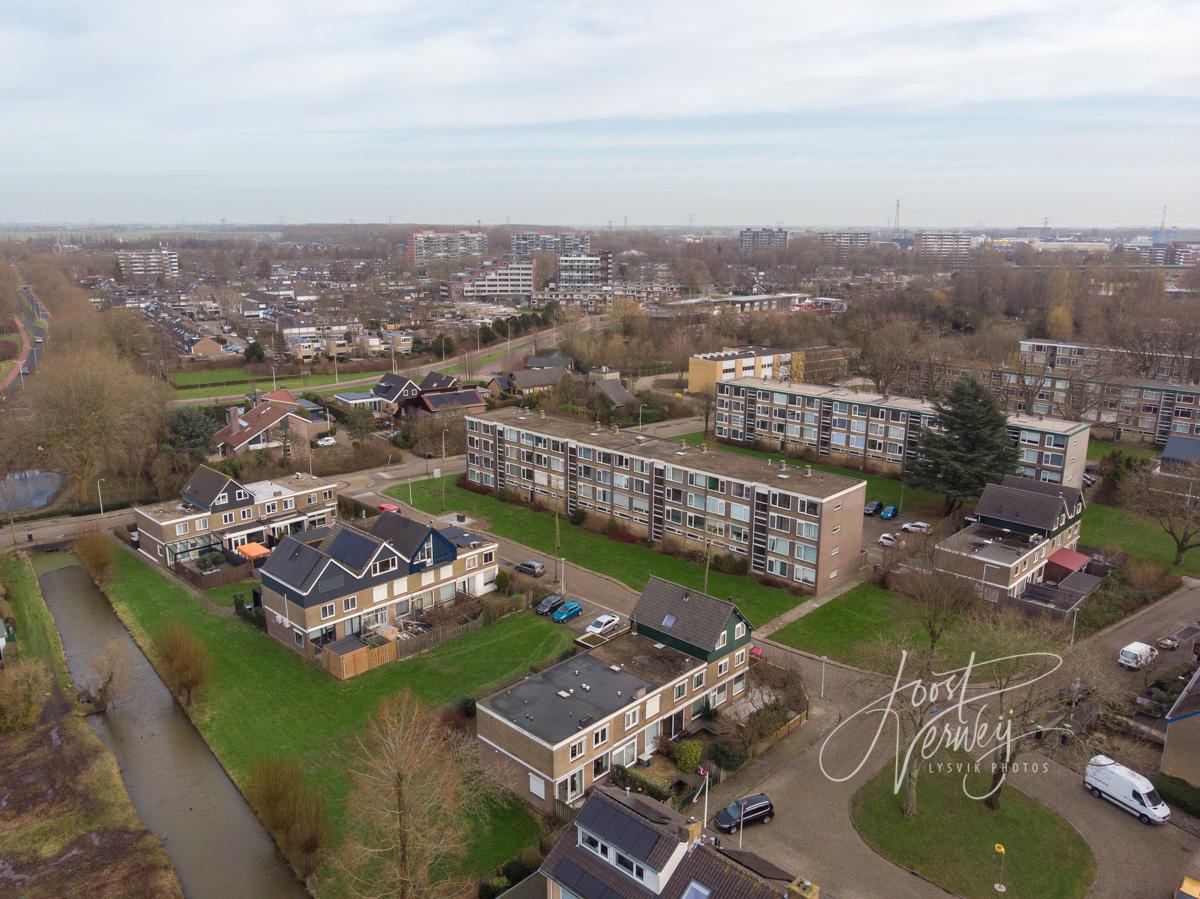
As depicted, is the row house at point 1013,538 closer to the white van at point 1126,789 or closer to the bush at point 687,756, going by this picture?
the white van at point 1126,789

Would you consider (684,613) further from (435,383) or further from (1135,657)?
(435,383)

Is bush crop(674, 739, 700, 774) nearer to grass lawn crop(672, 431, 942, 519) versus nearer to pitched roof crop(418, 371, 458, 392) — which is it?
grass lawn crop(672, 431, 942, 519)

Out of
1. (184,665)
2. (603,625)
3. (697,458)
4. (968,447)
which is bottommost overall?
(603,625)

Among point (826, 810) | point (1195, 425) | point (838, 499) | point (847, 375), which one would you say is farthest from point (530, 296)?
point (826, 810)

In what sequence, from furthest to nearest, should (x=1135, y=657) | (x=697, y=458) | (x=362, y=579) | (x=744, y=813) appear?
(x=697, y=458) < (x=362, y=579) < (x=1135, y=657) < (x=744, y=813)

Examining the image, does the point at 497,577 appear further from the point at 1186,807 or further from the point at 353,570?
→ the point at 1186,807

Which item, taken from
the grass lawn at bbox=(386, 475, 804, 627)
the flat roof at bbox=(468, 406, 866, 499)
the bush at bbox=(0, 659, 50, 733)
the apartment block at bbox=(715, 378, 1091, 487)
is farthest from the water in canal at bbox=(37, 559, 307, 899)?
the apartment block at bbox=(715, 378, 1091, 487)

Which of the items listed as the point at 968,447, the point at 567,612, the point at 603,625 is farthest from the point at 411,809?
the point at 968,447
